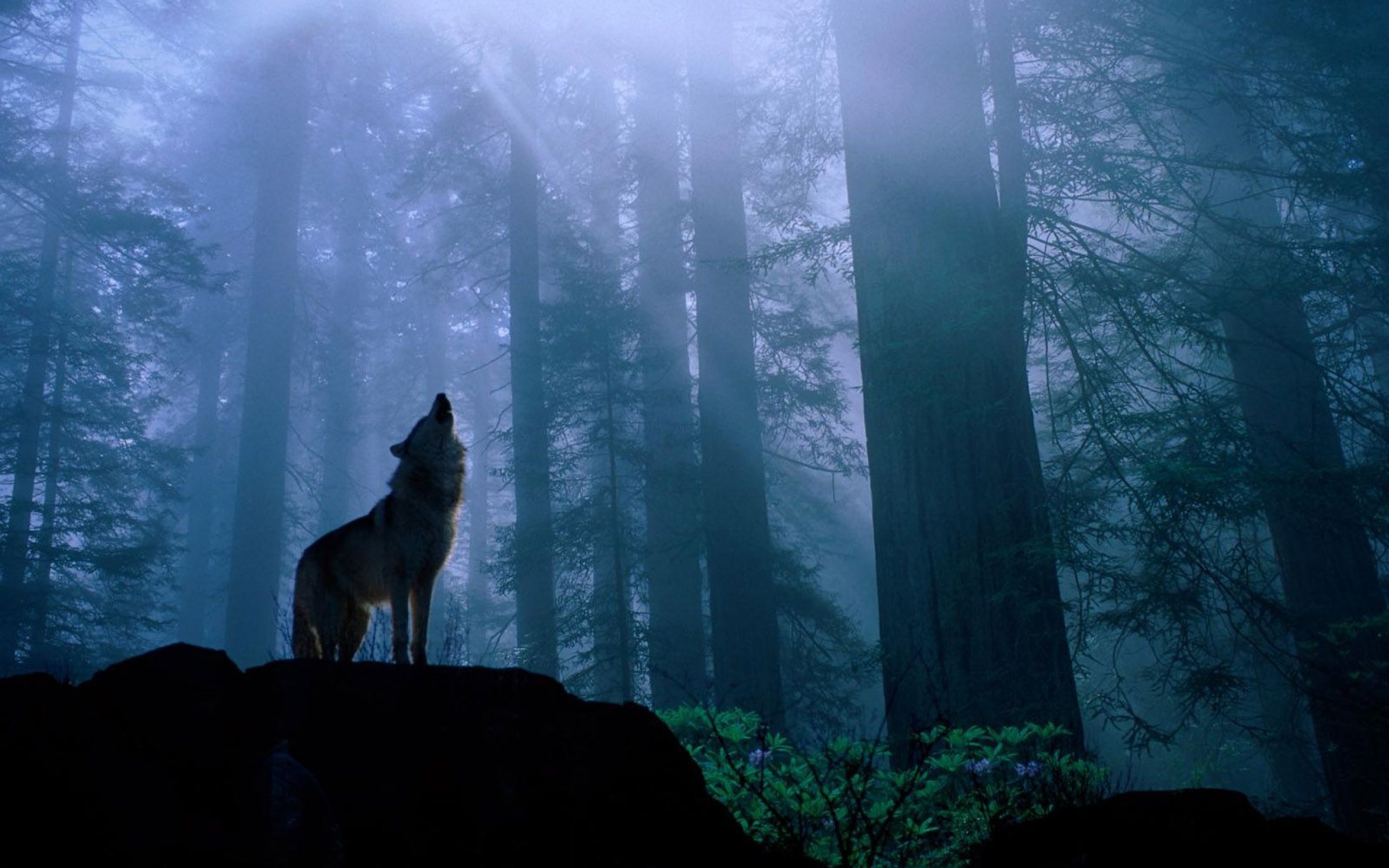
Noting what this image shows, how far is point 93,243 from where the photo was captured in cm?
1931

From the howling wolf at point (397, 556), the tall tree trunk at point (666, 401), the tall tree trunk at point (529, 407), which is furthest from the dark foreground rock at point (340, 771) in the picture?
the tall tree trunk at point (529, 407)

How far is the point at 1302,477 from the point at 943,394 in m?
3.08

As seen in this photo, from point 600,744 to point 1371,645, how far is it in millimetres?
9399

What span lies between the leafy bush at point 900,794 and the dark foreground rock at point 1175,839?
546 millimetres

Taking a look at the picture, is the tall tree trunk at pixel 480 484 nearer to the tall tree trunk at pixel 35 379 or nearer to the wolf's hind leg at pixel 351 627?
the tall tree trunk at pixel 35 379

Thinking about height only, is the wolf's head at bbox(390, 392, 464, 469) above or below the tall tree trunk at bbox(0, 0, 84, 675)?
below

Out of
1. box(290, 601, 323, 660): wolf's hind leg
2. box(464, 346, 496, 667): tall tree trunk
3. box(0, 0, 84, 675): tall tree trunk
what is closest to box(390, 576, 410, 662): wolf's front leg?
box(290, 601, 323, 660): wolf's hind leg

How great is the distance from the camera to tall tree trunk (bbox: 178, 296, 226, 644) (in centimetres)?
3584

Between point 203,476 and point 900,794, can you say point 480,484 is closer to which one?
point 203,476

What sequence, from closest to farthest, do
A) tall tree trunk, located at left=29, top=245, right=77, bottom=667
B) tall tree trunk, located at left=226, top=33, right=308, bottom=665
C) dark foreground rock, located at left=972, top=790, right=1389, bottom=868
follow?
dark foreground rock, located at left=972, top=790, right=1389, bottom=868
tall tree trunk, located at left=29, top=245, right=77, bottom=667
tall tree trunk, located at left=226, top=33, right=308, bottom=665

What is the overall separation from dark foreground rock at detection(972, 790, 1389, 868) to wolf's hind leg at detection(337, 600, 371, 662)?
4191 mm

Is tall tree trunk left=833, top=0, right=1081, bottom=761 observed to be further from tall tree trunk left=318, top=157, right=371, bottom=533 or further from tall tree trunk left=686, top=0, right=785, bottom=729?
tall tree trunk left=318, top=157, right=371, bottom=533

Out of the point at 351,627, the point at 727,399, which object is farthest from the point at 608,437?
the point at 351,627

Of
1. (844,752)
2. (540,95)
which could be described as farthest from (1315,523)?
(540,95)
